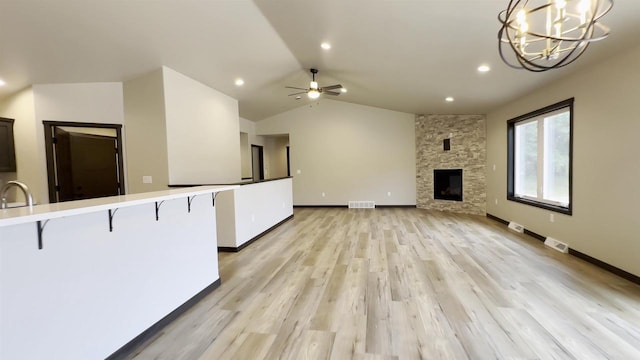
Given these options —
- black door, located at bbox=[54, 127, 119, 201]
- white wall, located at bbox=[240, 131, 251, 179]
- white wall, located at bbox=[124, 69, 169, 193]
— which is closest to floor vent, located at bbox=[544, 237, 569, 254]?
white wall, located at bbox=[124, 69, 169, 193]

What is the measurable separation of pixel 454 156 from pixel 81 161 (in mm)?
7905

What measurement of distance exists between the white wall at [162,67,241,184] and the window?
5690 millimetres

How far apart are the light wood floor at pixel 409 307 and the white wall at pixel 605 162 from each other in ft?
1.16

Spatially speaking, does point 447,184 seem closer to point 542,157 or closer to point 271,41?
point 542,157

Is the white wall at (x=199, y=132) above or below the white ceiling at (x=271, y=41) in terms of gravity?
below

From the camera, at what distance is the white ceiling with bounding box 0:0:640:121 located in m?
2.95

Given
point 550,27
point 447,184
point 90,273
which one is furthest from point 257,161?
point 550,27

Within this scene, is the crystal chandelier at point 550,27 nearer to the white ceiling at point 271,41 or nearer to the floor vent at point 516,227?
the white ceiling at point 271,41

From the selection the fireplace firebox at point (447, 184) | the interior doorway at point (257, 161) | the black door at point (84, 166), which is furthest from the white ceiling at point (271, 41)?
the interior doorway at point (257, 161)

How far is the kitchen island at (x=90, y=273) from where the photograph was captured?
1.45m

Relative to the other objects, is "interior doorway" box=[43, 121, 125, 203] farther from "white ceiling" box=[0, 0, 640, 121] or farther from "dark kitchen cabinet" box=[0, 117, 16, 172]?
"white ceiling" box=[0, 0, 640, 121]

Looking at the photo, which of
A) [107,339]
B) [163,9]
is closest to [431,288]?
[107,339]

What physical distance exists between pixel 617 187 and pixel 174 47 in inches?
220

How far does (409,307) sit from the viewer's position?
262 centimetres
